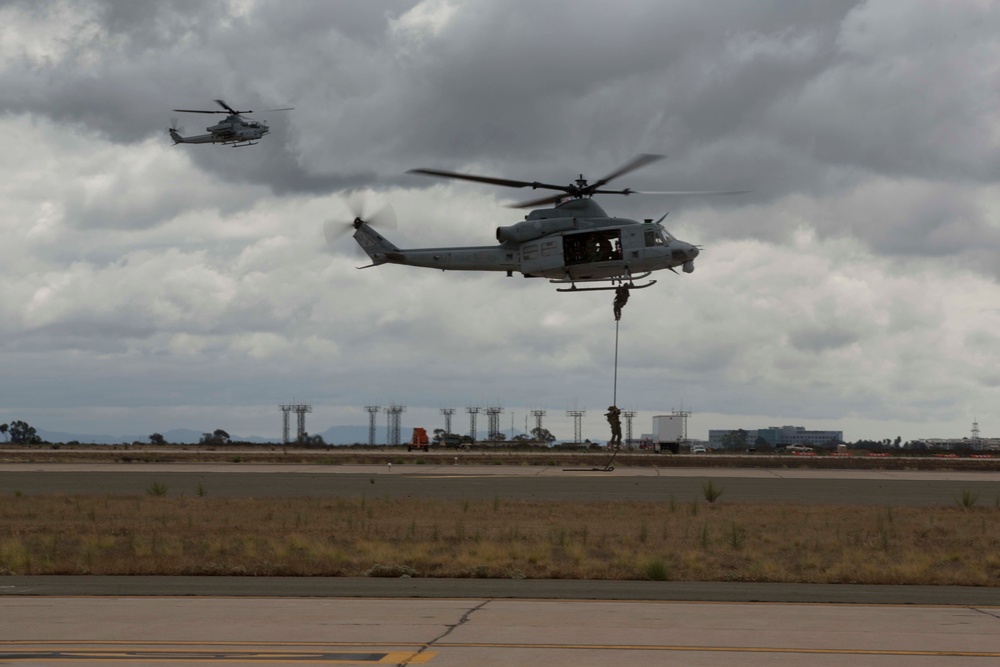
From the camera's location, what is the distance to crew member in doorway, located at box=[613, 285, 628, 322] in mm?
38438

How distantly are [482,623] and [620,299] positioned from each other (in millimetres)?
25021

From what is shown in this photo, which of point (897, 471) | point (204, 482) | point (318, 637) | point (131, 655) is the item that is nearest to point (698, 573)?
point (318, 637)

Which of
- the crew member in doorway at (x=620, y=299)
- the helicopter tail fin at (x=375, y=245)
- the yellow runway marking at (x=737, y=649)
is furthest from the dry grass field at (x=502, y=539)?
the helicopter tail fin at (x=375, y=245)

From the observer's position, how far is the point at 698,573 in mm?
21891

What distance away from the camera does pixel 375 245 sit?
48.8 meters

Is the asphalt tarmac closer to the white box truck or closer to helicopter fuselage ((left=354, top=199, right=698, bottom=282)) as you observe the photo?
helicopter fuselage ((left=354, top=199, right=698, bottom=282))

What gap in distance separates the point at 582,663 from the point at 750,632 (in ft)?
10.6

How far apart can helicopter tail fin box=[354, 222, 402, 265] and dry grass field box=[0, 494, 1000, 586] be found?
12.2 m

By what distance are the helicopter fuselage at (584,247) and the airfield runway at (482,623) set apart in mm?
22874

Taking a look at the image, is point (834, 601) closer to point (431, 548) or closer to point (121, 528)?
point (431, 548)

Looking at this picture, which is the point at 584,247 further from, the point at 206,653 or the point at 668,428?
the point at 668,428

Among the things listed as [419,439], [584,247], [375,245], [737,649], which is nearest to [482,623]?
[737,649]

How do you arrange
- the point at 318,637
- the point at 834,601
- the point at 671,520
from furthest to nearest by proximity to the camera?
the point at 671,520 < the point at 834,601 < the point at 318,637

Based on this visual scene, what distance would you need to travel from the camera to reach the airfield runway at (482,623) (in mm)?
12312
